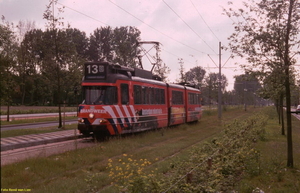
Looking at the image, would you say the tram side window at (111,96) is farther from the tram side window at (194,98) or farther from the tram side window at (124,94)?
the tram side window at (194,98)

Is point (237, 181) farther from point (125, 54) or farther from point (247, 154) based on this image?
point (125, 54)

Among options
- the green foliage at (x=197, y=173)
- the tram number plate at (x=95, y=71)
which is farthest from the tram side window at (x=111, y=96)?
the green foliage at (x=197, y=173)

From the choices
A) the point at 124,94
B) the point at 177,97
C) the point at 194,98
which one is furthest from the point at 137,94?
the point at 194,98

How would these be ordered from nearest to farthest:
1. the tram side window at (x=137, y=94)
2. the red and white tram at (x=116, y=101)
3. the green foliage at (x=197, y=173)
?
the green foliage at (x=197, y=173), the red and white tram at (x=116, y=101), the tram side window at (x=137, y=94)

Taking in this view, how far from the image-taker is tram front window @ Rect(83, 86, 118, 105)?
15.3 metres

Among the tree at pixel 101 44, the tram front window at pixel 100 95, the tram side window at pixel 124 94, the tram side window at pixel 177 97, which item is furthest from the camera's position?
the tree at pixel 101 44

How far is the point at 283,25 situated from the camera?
31.8 feet

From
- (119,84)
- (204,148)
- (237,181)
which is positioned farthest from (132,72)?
(237,181)

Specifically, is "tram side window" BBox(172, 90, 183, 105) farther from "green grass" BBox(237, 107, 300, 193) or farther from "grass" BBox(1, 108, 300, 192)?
"green grass" BBox(237, 107, 300, 193)

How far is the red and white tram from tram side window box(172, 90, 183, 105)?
3466mm

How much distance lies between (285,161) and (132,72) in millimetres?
9450

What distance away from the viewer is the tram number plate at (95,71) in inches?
611

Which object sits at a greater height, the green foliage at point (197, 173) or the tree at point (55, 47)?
the tree at point (55, 47)

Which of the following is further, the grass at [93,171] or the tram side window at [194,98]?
the tram side window at [194,98]
